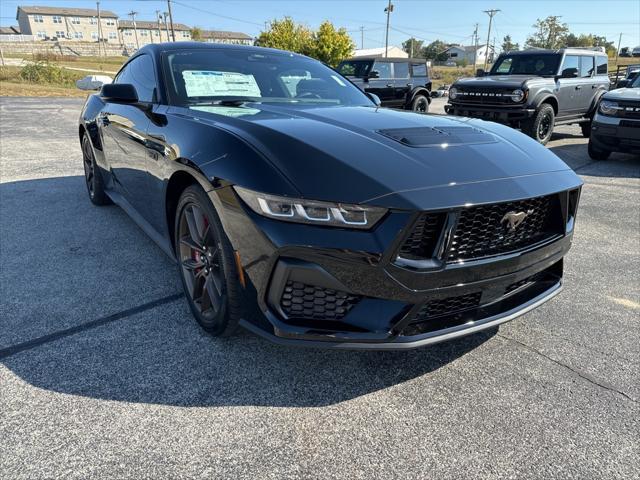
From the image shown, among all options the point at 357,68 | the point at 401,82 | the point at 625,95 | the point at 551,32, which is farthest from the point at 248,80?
the point at 551,32

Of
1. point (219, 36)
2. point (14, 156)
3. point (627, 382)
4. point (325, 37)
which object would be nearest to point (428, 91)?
point (14, 156)

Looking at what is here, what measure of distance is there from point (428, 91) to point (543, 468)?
48.0ft

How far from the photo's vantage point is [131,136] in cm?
326

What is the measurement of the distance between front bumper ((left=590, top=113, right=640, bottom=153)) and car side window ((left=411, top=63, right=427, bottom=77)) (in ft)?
25.4

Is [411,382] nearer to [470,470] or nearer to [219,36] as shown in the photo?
[470,470]

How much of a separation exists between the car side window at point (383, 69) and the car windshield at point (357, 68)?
0.18 metres

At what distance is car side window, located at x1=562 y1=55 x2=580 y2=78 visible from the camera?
9.57 metres

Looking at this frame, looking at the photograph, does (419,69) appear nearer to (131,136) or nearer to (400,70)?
(400,70)

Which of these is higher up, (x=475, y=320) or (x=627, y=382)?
(x=475, y=320)

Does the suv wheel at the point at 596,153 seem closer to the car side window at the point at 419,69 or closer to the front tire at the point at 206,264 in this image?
the car side window at the point at 419,69

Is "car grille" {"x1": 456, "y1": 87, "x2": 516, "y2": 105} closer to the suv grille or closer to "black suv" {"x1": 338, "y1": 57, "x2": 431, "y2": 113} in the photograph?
"black suv" {"x1": 338, "y1": 57, "x2": 431, "y2": 113}

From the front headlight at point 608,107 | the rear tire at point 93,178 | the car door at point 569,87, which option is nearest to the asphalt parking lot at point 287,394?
the rear tire at point 93,178

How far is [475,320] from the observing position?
203cm

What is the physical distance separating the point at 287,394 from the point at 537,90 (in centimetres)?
861
